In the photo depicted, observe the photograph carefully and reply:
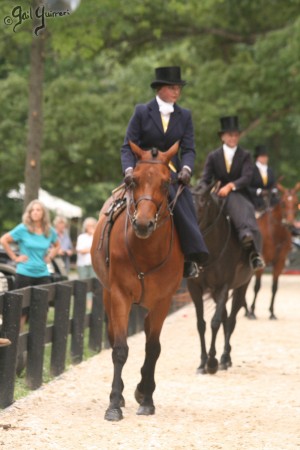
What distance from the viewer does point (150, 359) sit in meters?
11.3

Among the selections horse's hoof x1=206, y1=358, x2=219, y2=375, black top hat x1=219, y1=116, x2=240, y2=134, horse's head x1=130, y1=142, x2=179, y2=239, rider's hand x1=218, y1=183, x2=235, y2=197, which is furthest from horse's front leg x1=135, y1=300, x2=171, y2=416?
black top hat x1=219, y1=116, x2=240, y2=134

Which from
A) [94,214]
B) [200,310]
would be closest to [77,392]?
[200,310]

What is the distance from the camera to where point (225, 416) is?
1084 cm

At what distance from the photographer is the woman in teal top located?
16.1m

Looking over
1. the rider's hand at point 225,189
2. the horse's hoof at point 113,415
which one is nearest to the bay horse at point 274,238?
the rider's hand at point 225,189

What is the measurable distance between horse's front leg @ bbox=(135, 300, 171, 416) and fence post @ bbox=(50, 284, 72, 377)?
9.27 ft

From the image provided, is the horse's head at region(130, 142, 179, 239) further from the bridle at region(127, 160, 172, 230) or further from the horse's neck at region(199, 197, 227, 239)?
the horse's neck at region(199, 197, 227, 239)

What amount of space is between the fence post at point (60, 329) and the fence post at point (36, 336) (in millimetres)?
986

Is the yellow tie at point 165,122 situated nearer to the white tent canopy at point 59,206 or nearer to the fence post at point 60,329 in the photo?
the fence post at point 60,329

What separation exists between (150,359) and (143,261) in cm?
92

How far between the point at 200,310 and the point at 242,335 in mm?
4890

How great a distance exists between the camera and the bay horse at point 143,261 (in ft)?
34.1

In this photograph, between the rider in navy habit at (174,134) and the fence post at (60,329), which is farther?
the fence post at (60,329)
